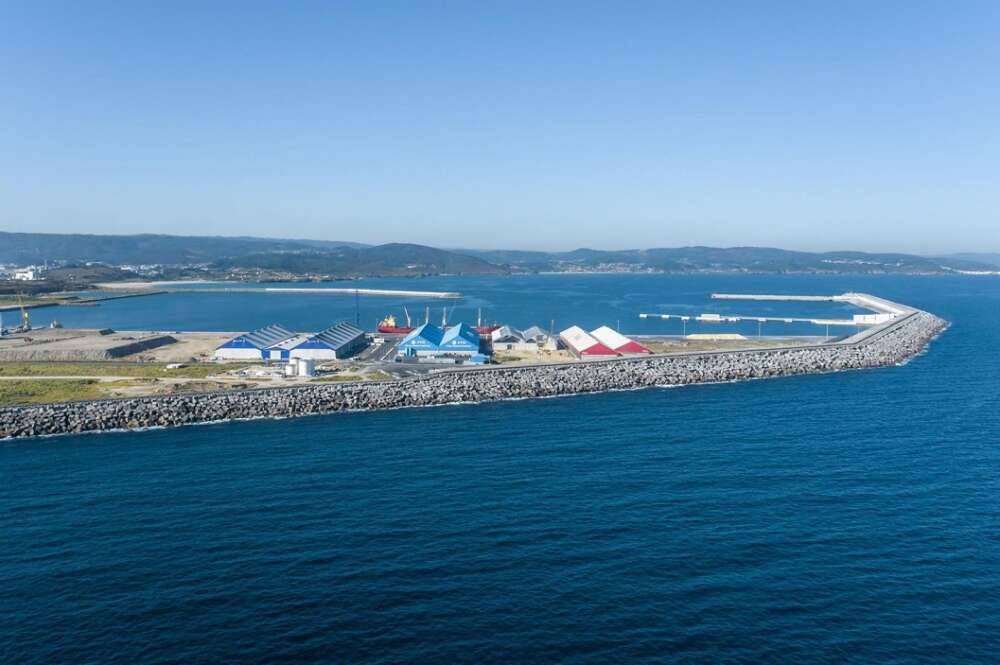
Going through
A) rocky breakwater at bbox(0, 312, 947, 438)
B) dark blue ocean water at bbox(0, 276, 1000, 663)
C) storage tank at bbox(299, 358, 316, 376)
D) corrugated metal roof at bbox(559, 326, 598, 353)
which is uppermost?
corrugated metal roof at bbox(559, 326, 598, 353)

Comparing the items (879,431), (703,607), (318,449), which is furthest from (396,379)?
(703,607)

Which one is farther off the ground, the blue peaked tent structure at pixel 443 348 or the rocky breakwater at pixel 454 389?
the blue peaked tent structure at pixel 443 348

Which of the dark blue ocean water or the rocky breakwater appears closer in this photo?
the dark blue ocean water

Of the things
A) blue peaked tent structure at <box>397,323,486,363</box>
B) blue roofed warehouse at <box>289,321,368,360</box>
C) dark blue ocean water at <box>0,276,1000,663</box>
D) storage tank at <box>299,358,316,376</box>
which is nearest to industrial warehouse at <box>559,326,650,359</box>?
blue peaked tent structure at <box>397,323,486,363</box>

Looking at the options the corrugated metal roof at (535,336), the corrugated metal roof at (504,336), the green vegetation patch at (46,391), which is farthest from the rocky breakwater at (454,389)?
the corrugated metal roof at (504,336)

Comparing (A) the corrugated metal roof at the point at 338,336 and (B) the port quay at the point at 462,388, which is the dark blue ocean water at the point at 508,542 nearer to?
(B) the port quay at the point at 462,388

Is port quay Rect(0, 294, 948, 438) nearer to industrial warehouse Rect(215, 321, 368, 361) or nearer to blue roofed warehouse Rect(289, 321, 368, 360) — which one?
blue roofed warehouse Rect(289, 321, 368, 360)
